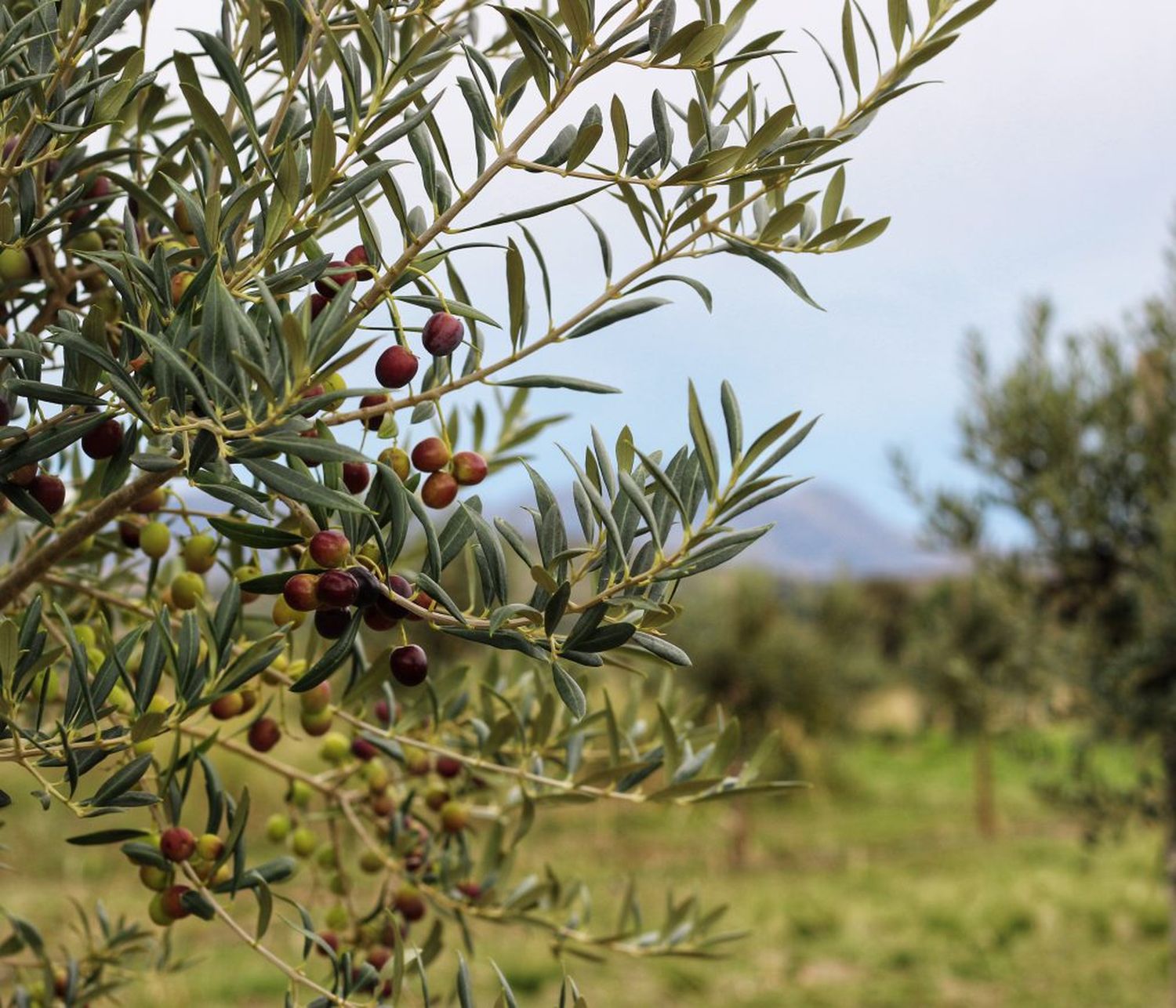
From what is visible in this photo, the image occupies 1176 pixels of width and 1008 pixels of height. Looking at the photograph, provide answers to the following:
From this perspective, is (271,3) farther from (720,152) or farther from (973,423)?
(973,423)

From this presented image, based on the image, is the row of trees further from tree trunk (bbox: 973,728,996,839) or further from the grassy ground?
tree trunk (bbox: 973,728,996,839)

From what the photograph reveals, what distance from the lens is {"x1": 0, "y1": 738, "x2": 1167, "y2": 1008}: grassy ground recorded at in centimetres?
809

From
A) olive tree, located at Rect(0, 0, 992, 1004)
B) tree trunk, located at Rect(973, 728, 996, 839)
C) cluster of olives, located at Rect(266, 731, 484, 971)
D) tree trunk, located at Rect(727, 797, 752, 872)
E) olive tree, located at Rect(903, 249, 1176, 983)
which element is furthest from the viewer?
tree trunk, located at Rect(973, 728, 996, 839)

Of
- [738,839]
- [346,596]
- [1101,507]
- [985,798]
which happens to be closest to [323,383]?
[346,596]

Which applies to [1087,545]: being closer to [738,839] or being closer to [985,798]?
[738,839]

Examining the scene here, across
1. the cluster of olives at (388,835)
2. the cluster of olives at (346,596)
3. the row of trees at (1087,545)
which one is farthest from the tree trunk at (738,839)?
the cluster of olives at (346,596)

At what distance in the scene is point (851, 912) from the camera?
997 centimetres

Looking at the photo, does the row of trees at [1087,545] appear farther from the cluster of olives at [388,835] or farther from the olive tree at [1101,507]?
the cluster of olives at [388,835]

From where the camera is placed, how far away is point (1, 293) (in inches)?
52.7

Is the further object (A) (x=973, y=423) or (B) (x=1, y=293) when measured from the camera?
(A) (x=973, y=423)

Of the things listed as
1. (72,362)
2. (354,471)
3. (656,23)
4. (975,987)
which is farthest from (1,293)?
(975,987)

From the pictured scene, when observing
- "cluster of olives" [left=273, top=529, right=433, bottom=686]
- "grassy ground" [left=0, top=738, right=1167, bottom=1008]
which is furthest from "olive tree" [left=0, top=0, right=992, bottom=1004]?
"grassy ground" [left=0, top=738, right=1167, bottom=1008]

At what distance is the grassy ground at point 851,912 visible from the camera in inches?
318

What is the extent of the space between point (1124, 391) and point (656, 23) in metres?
6.19
